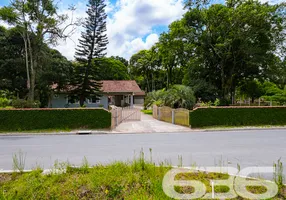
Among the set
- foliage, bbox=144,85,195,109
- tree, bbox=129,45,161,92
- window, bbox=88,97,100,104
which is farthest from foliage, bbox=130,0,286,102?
tree, bbox=129,45,161,92

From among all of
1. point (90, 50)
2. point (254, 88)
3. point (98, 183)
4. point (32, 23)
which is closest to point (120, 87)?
point (90, 50)

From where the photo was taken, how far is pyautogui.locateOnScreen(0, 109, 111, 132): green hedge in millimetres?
11961

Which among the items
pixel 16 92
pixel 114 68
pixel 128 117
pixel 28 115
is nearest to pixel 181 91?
pixel 128 117

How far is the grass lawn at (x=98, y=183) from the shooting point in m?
3.32

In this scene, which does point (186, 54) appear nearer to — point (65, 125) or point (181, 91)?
point (181, 91)

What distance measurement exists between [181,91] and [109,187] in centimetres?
1451

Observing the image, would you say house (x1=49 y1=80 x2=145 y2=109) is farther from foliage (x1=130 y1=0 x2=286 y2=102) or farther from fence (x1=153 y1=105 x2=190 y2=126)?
fence (x1=153 y1=105 x2=190 y2=126)

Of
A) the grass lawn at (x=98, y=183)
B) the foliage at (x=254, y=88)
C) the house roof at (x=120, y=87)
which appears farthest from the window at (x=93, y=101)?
the grass lawn at (x=98, y=183)

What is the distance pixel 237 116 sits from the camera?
13367 millimetres

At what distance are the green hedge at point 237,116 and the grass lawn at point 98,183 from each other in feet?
30.7

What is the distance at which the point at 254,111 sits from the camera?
44.4ft

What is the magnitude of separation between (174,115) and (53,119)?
337 inches

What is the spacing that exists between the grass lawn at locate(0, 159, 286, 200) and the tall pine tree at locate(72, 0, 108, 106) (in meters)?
21.4

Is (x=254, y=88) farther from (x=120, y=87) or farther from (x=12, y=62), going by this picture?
(x=12, y=62)
